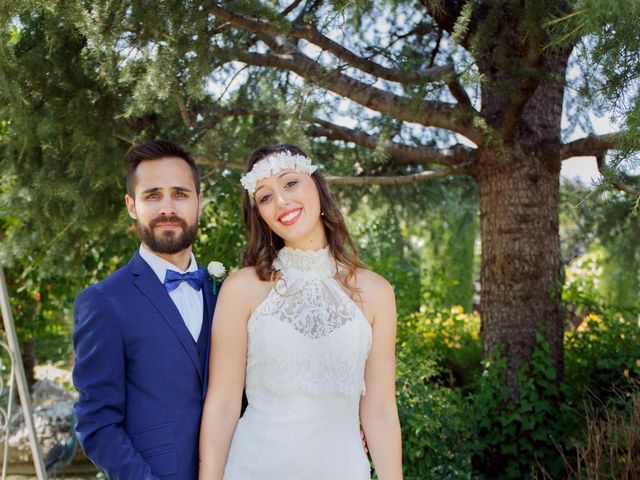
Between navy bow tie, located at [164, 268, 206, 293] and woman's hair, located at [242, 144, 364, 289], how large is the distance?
26cm

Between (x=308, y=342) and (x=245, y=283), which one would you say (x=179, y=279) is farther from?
(x=308, y=342)

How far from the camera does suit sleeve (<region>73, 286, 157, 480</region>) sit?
2064 millimetres

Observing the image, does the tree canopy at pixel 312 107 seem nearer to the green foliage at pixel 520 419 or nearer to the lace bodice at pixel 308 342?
the green foliage at pixel 520 419

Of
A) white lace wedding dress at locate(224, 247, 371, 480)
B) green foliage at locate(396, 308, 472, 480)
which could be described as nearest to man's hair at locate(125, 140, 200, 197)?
white lace wedding dress at locate(224, 247, 371, 480)

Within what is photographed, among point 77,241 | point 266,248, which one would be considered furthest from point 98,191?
point 266,248

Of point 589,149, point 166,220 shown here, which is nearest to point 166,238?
point 166,220

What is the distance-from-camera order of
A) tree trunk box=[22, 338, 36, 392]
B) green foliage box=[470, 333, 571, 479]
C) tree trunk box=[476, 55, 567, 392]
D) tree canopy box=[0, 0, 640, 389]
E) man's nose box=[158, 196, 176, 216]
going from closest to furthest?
man's nose box=[158, 196, 176, 216] < tree canopy box=[0, 0, 640, 389] < green foliage box=[470, 333, 571, 479] < tree trunk box=[476, 55, 567, 392] < tree trunk box=[22, 338, 36, 392]

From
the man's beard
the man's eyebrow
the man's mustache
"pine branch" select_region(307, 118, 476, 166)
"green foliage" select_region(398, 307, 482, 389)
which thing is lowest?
"green foliage" select_region(398, 307, 482, 389)

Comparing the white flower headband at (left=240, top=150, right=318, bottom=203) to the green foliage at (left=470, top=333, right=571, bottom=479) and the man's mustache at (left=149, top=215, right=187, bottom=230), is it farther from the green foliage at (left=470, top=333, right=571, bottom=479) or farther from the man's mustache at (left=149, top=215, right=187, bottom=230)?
the green foliage at (left=470, top=333, right=571, bottom=479)

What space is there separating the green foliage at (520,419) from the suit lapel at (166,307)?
252 centimetres

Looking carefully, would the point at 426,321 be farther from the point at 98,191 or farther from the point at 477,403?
the point at 98,191

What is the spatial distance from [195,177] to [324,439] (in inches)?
38.0

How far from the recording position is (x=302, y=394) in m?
2.41

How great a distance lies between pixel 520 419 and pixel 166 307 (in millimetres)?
2798
